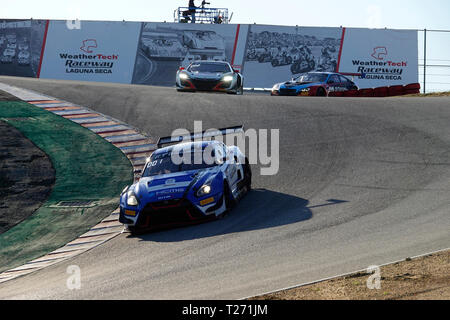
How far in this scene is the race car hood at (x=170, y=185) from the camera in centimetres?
1027

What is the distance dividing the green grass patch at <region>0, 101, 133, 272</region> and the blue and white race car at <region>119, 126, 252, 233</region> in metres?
1.19

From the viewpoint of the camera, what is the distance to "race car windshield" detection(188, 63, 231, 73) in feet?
72.3

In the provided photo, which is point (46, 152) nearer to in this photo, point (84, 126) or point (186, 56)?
point (84, 126)

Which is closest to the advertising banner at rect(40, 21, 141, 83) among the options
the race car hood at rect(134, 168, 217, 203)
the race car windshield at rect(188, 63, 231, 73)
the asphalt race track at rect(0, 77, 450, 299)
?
the race car windshield at rect(188, 63, 231, 73)

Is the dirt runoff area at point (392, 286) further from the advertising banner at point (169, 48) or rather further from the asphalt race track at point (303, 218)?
the advertising banner at point (169, 48)

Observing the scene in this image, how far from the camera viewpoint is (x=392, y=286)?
20.6 ft

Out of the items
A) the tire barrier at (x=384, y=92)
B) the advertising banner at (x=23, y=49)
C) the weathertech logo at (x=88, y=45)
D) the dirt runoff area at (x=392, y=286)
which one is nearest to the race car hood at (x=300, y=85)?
the tire barrier at (x=384, y=92)

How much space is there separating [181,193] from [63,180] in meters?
4.14

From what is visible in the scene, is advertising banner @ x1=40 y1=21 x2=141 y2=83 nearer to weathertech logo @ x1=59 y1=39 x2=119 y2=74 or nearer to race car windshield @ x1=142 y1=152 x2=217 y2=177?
weathertech logo @ x1=59 y1=39 x2=119 y2=74

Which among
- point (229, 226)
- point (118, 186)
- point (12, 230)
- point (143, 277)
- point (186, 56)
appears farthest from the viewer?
point (186, 56)

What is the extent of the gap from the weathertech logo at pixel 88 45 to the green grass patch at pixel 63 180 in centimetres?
→ 1453
